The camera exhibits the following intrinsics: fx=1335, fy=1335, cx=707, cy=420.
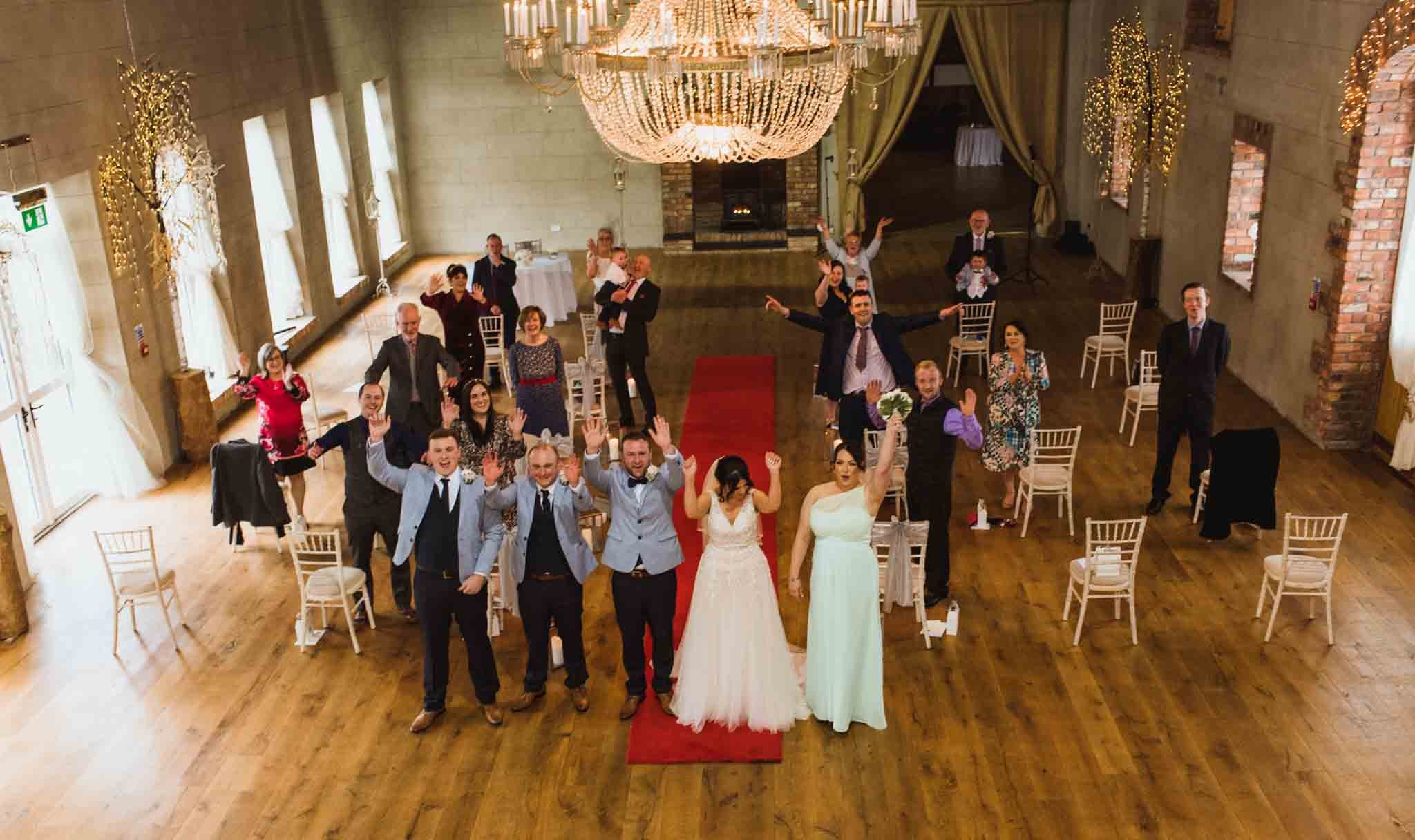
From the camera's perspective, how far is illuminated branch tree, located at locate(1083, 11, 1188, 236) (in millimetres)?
13203

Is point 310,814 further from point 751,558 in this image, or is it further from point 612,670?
point 751,558

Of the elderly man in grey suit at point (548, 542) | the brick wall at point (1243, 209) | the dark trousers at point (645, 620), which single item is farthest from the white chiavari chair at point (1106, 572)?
the brick wall at point (1243, 209)

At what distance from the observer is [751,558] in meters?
6.11

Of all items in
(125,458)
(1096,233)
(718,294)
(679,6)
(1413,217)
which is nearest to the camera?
(679,6)

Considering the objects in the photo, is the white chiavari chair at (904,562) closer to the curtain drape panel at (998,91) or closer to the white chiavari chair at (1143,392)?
the white chiavari chair at (1143,392)

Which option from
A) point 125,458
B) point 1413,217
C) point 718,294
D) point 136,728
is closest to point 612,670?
point 136,728

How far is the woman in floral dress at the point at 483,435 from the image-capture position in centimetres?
734

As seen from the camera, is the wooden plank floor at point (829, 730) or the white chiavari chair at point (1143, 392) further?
the white chiavari chair at point (1143, 392)

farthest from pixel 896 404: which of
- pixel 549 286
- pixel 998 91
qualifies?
pixel 998 91

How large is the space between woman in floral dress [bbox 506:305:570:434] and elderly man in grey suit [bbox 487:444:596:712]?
228 centimetres

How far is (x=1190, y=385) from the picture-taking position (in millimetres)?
8586

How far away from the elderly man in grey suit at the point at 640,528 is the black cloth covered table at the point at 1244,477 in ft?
12.4

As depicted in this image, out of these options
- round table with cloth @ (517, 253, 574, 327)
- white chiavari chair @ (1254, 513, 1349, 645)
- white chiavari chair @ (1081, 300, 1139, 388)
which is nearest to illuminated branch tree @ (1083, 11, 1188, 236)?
white chiavari chair @ (1081, 300, 1139, 388)

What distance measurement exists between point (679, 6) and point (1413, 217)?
5580mm
